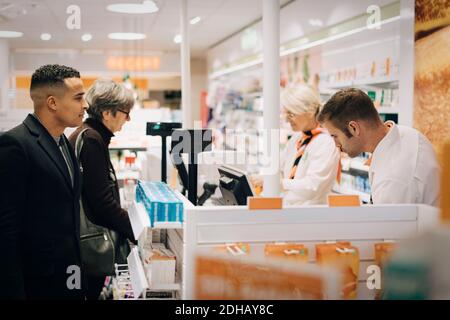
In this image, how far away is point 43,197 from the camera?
2.30 meters

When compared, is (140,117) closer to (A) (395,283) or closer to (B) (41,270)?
(B) (41,270)

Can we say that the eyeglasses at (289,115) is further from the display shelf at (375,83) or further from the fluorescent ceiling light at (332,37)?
the fluorescent ceiling light at (332,37)

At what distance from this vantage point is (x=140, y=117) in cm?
730

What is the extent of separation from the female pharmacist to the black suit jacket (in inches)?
63.5

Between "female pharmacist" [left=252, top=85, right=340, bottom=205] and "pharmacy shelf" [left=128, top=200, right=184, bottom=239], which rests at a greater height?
"female pharmacist" [left=252, top=85, right=340, bottom=205]

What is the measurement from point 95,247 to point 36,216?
0.69 metres

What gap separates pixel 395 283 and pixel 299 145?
2782mm

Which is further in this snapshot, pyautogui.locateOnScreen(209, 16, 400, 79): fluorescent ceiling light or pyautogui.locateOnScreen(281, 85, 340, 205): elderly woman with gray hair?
pyautogui.locateOnScreen(209, 16, 400, 79): fluorescent ceiling light

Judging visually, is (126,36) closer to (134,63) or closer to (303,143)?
(134,63)

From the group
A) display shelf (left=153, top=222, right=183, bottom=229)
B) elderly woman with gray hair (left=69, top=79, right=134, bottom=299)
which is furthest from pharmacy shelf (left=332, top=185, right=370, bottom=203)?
display shelf (left=153, top=222, right=183, bottom=229)

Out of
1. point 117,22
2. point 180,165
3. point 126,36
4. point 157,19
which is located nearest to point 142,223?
point 180,165

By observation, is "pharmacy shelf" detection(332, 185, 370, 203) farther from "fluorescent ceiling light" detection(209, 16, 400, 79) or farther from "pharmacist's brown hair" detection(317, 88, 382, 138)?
"pharmacist's brown hair" detection(317, 88, 382, 138)

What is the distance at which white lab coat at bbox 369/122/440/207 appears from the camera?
94.8 inches
